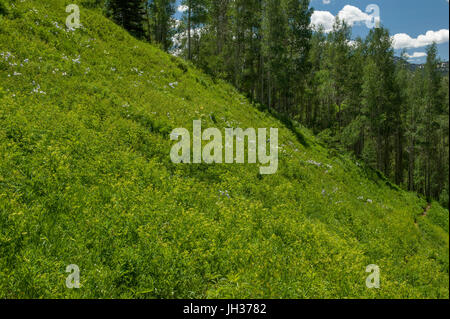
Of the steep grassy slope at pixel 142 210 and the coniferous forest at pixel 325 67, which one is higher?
the coniferous forest at pixel 325 67

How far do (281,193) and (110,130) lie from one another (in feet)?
22.3

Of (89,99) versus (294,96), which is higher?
(294,96)

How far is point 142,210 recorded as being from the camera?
6.36 m

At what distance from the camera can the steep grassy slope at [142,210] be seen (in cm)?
478

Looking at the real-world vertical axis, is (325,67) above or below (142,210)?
above

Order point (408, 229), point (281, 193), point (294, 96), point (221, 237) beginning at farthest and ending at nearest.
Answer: point (294, 96) → point (408, 229) → point (281, 193) → point (221, 237)

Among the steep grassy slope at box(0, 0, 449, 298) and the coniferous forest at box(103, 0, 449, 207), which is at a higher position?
the coniferous forest at box(103, 0, 449, 207)

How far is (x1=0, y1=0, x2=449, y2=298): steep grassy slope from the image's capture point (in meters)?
4.78

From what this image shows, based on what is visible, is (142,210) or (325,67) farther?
(325,67)

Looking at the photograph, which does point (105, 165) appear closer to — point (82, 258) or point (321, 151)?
point (82, 258)

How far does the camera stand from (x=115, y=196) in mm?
6672

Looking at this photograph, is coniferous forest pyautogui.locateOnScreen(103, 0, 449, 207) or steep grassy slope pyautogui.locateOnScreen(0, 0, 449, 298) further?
coniferous forest pyautogui.locateOnScreen(103, 0, 449, 207)

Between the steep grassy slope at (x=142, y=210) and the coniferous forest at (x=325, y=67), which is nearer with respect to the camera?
the steep grassy slope at (x=142, y=210)
